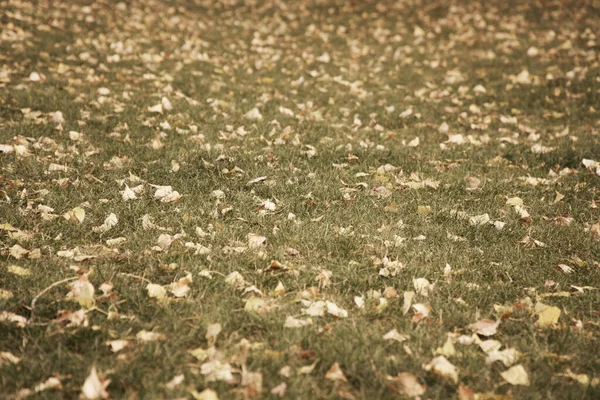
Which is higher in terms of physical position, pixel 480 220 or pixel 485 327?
pixel 485 327

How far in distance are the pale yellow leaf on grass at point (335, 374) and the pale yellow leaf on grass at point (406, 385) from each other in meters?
0.18

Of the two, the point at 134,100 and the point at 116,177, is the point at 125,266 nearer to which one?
the point at 116,177

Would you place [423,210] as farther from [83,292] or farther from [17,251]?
[17,251]

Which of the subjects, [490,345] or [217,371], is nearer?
[217,371]

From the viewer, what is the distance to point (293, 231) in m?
3.30

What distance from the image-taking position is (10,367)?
2.13m

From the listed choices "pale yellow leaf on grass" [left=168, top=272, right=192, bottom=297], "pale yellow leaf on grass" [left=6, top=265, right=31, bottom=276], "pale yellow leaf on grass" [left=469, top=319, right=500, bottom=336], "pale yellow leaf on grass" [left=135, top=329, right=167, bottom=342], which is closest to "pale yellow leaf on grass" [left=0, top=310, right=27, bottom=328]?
"pale yellow leaf on grass" [left=6, top=265, right=31, bottom=276]

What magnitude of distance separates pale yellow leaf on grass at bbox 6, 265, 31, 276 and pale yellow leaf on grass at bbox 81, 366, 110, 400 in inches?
36.4

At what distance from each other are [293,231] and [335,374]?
1253mm

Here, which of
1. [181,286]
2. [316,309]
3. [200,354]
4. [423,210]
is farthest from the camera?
[423,210]

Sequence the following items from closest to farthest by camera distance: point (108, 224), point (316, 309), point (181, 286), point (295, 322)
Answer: point (295, 322), point (316, 309), point (181, 286), point (108, 224)

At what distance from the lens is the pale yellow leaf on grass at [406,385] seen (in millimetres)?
2115

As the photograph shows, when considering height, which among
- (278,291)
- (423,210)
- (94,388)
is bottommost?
(423,210)

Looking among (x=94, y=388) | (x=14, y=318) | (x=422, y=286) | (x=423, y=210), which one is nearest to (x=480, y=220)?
(x=423, y=210)
